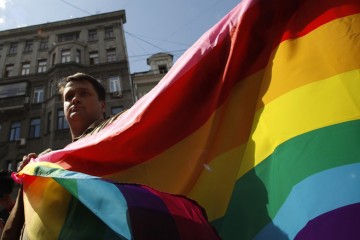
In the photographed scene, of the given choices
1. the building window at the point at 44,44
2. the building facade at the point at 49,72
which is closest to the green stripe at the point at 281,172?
the building facade at the point at 49,72

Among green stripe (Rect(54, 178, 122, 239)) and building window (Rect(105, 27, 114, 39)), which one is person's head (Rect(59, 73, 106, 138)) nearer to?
green stripe (Rect(54, 178, 122, 239))

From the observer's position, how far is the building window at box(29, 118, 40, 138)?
19594mm

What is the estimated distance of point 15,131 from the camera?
19969 mm

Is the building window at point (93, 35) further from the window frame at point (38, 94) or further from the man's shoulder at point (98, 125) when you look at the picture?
the man's shoulder at point (98, 125)

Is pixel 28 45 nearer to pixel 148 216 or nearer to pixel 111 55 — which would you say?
pixel 111 55

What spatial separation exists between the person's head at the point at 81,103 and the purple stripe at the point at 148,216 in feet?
3.83

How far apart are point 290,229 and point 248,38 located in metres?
0.98

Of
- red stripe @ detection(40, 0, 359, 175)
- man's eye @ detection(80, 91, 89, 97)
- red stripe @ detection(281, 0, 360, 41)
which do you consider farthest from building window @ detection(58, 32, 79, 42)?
red stripe @ detection(281, 0, 360, 41)

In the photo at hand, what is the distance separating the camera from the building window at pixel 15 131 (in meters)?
19.6

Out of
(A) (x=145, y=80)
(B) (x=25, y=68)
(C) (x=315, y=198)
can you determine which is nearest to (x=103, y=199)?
(C) (x=315, y=198)

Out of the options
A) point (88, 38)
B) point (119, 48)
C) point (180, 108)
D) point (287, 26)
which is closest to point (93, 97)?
point (180, 108)

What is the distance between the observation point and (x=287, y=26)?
1.68 metres

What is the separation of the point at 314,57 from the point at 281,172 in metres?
0.55

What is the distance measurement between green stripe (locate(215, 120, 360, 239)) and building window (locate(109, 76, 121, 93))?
19200 millimetres
